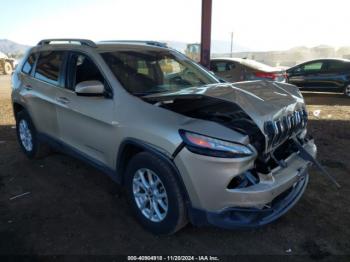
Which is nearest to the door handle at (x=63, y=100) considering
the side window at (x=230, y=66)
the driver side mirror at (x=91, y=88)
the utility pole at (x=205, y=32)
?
the driver side mirror at (x=91, y=88)

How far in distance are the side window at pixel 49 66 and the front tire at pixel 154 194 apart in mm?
1911

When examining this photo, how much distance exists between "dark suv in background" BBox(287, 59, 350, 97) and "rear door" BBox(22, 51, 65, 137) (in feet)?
35.2

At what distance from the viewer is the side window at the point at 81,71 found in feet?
12.1

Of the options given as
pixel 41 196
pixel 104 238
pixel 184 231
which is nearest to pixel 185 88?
pixel 184 231

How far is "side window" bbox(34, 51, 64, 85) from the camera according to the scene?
428 cm

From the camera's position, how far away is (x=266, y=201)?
263 centimetres

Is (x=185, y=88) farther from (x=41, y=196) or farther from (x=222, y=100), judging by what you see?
(x=41, y=196)

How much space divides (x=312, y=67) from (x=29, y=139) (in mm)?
11220

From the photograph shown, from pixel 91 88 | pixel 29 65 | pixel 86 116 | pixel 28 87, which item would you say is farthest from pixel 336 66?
pixel 91 88

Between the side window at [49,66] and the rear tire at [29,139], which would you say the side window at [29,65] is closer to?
the side window at [49,66]

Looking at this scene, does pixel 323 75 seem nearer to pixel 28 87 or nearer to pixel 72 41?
pixel 72 41

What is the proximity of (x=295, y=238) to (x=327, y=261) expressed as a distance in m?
0.36

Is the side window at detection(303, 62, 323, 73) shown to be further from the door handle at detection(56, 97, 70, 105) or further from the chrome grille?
the door handle at detection(56, 97, 70, 105)

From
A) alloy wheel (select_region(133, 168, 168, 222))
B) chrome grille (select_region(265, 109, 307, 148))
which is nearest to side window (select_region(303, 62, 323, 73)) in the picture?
chrome grille (select_region(265, 109, 307, 148))
